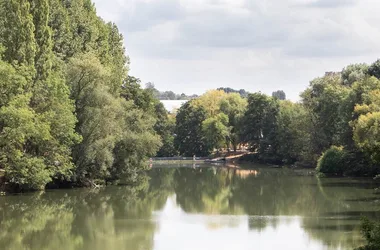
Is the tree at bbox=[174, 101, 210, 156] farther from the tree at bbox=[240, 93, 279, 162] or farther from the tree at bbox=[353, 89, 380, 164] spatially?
the tree at bbox=[353, 89, 380, 164]

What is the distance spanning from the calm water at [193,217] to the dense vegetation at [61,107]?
2214 mm

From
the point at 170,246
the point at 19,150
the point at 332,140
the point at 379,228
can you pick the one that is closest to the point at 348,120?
the point at 332,140

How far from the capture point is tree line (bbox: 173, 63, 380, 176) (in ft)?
200

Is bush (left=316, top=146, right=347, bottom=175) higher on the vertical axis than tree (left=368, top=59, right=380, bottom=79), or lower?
lower

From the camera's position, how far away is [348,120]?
64.3 metres

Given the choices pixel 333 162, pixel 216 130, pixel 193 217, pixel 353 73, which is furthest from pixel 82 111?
pixel 216 130

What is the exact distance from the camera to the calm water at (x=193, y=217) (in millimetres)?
27688

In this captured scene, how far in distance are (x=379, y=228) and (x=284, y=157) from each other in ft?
246

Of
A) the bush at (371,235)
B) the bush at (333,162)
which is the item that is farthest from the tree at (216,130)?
the bush at (371,235)

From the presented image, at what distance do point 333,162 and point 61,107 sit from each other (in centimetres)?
2896

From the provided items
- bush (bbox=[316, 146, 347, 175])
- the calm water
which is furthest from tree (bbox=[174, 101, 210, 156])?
the calm water

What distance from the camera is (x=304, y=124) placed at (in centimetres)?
8312

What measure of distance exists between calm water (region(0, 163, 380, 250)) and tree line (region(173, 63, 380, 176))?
5024 mm

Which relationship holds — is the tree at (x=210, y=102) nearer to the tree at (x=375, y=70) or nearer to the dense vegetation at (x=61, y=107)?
the tree at (x=375, y=70)
